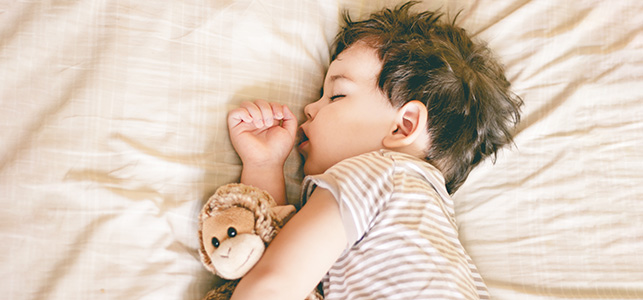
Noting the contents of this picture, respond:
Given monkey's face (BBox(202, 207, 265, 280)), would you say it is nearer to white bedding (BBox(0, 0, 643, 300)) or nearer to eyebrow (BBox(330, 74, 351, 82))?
white bedding (BBox(0, 0, 643, 300))

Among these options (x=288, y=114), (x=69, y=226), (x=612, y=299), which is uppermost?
(x=288, y=114)

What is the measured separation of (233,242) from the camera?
2.47 ft

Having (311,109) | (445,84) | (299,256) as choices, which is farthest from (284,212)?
(445,84)

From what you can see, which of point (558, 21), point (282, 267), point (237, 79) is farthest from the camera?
point (558, 21)

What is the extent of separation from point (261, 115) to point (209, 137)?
11 centimetres

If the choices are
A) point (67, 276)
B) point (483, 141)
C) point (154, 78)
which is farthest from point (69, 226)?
point (483, 141)

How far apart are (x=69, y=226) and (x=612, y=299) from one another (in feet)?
3.33

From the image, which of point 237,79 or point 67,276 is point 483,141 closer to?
point 237,79

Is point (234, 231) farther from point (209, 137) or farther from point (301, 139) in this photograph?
point (301, 139)

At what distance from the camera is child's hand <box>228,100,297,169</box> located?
0.96m

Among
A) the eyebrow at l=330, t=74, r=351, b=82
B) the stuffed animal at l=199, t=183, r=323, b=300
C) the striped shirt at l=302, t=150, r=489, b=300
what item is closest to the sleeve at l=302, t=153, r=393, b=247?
the striped shirt at l=302, t=150, r=489, b=300

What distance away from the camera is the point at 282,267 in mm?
755

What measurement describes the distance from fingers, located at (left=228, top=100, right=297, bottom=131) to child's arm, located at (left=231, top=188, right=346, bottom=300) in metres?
0.24

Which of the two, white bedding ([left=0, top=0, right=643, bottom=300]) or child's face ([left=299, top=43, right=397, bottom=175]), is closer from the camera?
white bedding ([left=0, top=0, right=643, bottom=300])
